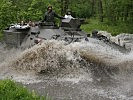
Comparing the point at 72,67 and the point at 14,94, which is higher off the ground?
the point at 14,94

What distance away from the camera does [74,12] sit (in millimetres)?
32281

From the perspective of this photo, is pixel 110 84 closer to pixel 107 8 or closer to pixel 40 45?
pixel 40 45

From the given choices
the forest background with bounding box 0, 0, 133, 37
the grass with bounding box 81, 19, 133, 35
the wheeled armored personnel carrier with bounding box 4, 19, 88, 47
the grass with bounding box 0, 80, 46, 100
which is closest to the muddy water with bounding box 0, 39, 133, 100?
the wheeled armored personnel carrier with bounding box 4, 19, 88, 47

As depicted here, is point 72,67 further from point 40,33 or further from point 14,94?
point 14,94

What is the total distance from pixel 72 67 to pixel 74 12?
798 inches

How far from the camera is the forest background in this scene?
70.5 ft

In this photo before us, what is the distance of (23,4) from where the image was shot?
28.6 meters

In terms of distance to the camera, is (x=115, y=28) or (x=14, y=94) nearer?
(x=14, y=94)

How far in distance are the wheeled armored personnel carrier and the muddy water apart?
710 mm

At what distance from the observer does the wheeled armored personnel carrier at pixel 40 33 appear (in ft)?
44.9

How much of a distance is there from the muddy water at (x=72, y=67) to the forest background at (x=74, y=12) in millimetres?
8422

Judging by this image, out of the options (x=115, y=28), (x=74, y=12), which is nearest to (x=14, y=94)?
(x=115, y=28)

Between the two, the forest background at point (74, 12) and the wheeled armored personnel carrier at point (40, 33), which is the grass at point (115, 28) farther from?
the wheeled armored personnel carrier at point (40, 33)

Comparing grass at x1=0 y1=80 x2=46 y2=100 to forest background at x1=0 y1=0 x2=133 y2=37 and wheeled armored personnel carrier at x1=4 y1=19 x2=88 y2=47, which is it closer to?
wheeled armored personnel carrier at x1=4 y1=19 x2=88 y2=47
